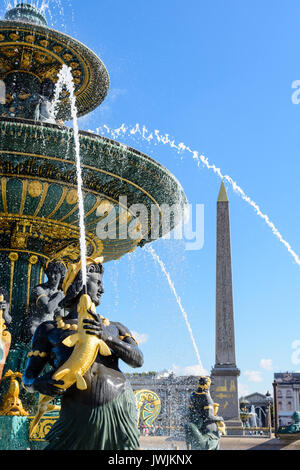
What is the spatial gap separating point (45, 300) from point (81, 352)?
4368mm

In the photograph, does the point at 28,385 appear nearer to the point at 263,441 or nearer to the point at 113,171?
the point at 113,171

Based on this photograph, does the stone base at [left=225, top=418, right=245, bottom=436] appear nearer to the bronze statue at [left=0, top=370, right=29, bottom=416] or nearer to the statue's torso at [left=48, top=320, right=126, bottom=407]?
the bronze statue at [left=0, top=370, right=29, bottom=416]

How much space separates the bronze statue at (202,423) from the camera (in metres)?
8.08

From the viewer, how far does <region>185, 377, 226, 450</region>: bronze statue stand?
8078 millimetres

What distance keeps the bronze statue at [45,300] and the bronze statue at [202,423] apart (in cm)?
224

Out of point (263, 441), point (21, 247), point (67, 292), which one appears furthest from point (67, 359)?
point (263, 441)

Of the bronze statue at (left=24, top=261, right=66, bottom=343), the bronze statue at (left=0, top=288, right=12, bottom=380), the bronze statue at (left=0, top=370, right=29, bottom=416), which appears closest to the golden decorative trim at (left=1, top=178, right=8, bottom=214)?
the bronze statue at (left=24, top=261, right=66, bottom=343)

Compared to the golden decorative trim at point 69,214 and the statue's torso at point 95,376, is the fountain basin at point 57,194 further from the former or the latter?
the statue's torso at point 95,376

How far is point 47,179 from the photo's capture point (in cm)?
812

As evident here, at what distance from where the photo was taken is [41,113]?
30.9 feet

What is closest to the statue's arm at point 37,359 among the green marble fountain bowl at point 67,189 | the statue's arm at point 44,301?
the green marble fountain bowl at point 67,189

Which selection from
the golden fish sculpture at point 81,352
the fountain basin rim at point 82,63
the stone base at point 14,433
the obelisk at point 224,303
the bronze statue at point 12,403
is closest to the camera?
the golden fish sculpture at point 81,352

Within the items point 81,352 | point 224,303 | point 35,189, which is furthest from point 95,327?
point 224,303
